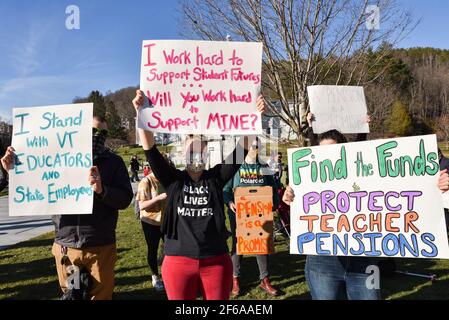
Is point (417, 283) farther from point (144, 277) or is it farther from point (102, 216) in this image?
point (102, 216)

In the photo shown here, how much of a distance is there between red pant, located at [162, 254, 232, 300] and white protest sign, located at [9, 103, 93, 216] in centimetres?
85

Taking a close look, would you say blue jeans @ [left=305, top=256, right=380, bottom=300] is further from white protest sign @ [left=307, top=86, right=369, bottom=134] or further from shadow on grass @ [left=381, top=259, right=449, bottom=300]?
shadow on grass @ [left=381, top=259, right=449, bottom=300]

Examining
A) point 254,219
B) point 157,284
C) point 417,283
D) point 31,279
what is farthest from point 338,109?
point 31,279

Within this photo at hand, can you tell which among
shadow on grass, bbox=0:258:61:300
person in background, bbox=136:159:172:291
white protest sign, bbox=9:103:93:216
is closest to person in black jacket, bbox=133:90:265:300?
white protest sign, bbox=9:103:93:216

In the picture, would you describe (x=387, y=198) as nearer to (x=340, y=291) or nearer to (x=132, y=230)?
(x=340, y=291)

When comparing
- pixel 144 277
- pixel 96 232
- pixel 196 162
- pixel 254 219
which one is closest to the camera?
pixel 196 162

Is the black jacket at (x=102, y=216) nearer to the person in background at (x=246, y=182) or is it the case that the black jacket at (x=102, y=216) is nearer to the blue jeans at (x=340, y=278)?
the blue jeans at (x=340, y=278)

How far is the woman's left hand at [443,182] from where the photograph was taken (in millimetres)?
2454

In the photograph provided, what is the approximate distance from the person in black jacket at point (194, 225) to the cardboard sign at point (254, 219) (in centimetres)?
179

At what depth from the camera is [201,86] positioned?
113 inches

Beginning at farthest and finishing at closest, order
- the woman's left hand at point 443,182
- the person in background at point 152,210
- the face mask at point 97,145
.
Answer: the person in background at point 152,210, the face mask at point 97,145, the woman's left hand at point 443,182

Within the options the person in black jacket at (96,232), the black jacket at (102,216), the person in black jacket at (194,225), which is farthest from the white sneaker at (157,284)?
the person in black jacket at (194,225)

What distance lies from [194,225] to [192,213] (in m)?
0.09

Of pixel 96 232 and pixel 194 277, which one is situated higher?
pixel 96 232
